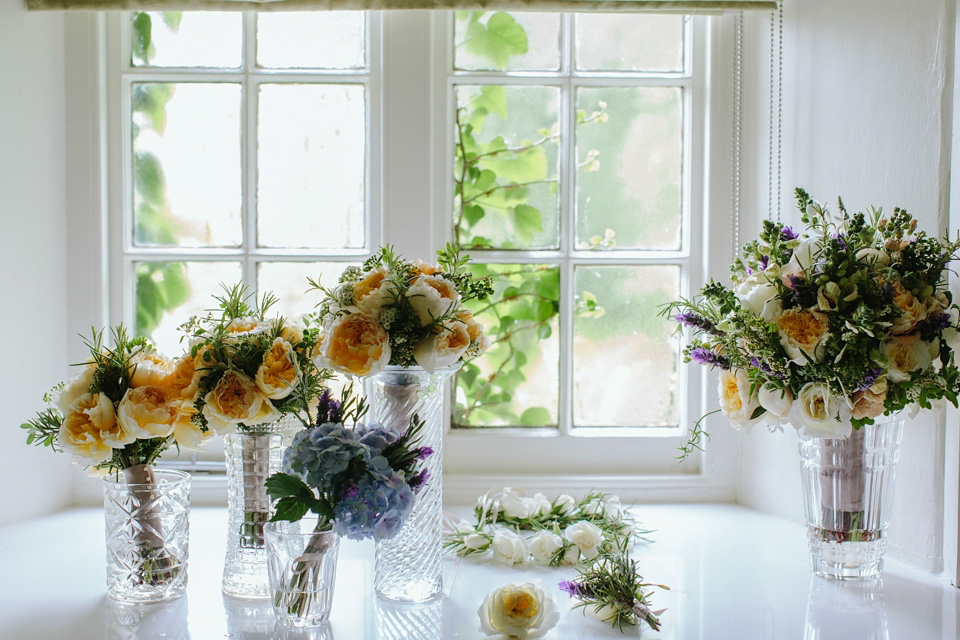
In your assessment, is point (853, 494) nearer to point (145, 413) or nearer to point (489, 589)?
point (489, 589)

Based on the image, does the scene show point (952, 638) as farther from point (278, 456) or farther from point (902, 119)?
point (278, 456)

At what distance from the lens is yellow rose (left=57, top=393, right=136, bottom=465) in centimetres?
98

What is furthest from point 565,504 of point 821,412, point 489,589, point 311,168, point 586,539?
point 311,168

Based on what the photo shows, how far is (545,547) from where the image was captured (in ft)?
4.01

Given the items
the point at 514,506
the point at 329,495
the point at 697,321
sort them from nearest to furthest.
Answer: the point at 329,495, the point at 697,321, the point at 514,506

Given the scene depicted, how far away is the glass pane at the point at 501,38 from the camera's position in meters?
1.59

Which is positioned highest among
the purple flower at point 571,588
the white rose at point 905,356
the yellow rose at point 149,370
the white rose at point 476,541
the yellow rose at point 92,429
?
the white rose at point 905,356

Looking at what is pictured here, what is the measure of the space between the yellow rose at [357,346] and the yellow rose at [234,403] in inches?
4.9

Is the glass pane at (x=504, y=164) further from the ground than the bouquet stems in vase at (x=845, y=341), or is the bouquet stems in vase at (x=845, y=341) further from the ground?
the glass pane at (x=504, y=164)

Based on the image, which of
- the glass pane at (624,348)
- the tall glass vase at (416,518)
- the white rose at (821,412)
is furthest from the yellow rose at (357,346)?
the glass pane at (624,348)

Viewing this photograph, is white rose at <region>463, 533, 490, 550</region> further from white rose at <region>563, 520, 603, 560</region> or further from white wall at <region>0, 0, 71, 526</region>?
white wall at <region>0, 0, 71, 526</region>

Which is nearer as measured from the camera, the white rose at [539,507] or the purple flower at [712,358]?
the purple flower at [712,358]

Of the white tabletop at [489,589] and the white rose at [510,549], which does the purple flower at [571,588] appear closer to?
the white tabletop at [489,589]

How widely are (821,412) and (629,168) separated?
0.75 meters
